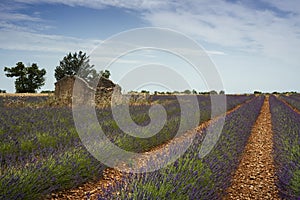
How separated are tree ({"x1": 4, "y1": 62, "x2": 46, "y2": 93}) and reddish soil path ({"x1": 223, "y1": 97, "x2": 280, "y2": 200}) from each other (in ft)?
98.0

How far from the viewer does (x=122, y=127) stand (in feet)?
22.0

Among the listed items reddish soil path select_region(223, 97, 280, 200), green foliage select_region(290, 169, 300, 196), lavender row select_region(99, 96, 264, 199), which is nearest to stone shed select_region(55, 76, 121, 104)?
reddish soil path select_region(223, 97, 280, 200)

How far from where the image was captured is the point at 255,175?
14.6 ft

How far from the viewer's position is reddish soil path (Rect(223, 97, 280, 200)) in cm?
373

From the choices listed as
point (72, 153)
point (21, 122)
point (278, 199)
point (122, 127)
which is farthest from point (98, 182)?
point (21, 122)

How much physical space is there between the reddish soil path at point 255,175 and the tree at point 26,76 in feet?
98.0

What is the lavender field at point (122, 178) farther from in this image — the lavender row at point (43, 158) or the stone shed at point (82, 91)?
the stone shed at point (82, 91)

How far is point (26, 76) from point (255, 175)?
32025 mm

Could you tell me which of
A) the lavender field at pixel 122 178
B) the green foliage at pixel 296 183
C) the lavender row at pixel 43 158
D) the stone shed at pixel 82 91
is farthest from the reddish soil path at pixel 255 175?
the stone shed at pixel 82 91

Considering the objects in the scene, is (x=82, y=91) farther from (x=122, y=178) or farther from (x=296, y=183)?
(x=296, y=183)

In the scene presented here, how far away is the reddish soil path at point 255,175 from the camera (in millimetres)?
3732

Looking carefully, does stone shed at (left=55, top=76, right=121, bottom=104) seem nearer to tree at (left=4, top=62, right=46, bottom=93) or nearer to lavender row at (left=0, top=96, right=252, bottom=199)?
lavender row at (left=0, top=96, right=252, bottom=199)

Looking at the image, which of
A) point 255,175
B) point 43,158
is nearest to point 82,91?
point 43,158

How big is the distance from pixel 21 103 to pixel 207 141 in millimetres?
10206
